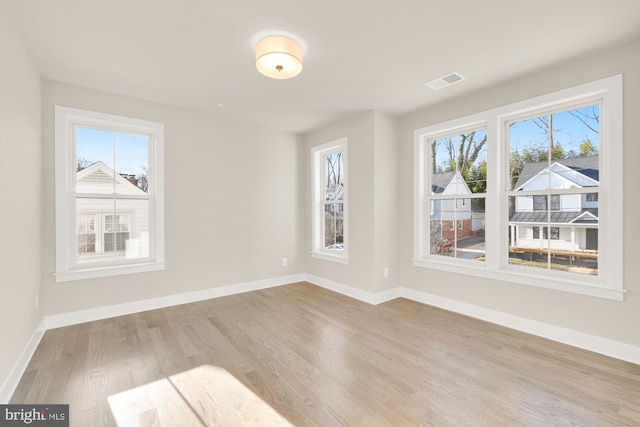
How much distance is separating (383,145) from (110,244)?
3.75 metres

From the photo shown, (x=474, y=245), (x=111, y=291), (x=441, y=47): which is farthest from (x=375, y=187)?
(x=111, y=291)

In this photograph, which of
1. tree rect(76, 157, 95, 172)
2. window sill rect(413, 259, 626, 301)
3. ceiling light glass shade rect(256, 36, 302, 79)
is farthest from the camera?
tree rect(76, 157, 95, 172)

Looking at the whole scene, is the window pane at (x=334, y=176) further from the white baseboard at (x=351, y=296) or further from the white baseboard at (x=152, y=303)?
the white baseboard at (x=152, y=303)

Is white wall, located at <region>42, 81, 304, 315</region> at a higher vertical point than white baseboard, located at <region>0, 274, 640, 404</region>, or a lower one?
higher

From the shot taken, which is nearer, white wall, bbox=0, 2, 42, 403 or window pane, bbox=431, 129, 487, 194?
white wall, bbox=0, 2, 42, 403

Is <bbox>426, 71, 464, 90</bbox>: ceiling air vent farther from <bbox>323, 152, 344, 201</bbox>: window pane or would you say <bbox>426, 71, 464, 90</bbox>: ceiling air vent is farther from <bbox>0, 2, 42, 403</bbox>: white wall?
<bbox>0, 2, 42, 403</bbox>: white wall

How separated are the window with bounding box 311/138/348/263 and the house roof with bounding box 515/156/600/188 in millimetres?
2367

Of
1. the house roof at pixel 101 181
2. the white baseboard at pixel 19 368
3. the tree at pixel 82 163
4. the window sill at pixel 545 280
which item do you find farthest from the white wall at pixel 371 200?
the white baseboard at pixel 19 368

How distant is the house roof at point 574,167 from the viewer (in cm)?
277

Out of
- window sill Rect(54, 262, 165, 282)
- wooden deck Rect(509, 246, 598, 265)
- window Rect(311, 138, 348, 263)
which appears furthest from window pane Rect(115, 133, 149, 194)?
wooden deck Rect(509, 246, 598, 265)

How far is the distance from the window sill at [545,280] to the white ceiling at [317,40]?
207cm

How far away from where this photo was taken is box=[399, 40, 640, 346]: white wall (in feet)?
8.16

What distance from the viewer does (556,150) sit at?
9.85 feet

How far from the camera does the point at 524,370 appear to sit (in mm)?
2363
